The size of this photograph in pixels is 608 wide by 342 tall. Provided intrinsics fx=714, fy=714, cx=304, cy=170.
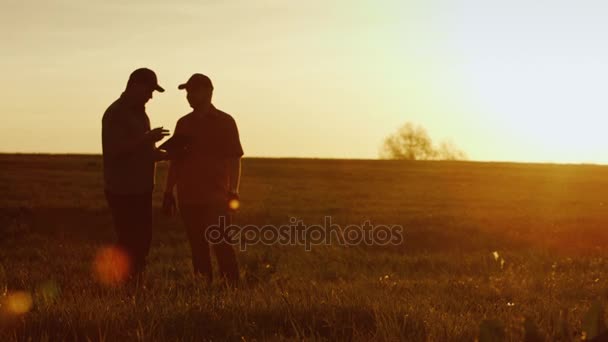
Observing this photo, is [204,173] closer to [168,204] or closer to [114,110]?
[168,204]

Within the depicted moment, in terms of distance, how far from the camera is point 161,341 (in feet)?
12.2

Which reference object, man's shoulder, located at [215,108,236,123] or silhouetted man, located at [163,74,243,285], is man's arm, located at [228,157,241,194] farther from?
man's shoulder, located at [215,108,236,123]

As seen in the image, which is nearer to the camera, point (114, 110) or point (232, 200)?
point (114, 110)

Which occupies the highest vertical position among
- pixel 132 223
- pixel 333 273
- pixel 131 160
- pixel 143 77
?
pixel 143 77

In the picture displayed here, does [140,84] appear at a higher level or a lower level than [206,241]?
higher

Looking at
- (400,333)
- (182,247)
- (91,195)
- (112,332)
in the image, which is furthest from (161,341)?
(91,195)

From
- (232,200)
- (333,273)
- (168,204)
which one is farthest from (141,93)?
(333,273)

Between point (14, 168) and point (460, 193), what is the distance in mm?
25935

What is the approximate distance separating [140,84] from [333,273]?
3964 millimetres

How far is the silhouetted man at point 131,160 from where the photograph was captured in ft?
22.7

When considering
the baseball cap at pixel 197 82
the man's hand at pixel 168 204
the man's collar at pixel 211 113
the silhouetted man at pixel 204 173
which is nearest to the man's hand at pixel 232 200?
the silhouetted man at pixel 204 173

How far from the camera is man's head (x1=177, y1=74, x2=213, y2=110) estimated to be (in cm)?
744

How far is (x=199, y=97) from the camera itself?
295 inches

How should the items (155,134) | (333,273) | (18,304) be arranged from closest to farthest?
1. (18,304)
2. (155,134)
3. (333,273)
